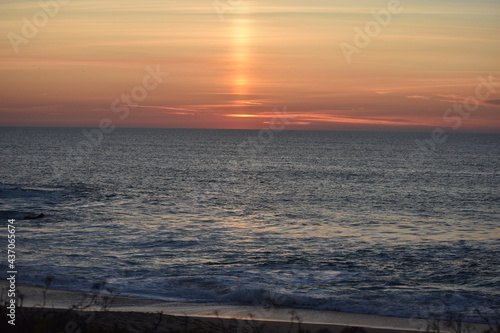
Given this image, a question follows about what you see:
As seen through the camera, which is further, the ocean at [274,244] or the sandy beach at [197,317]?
the ocean at [274,244]

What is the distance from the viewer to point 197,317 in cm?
1229

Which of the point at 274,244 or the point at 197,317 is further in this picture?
the point at 274,244

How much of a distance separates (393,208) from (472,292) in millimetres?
20141

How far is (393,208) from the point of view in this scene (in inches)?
1422

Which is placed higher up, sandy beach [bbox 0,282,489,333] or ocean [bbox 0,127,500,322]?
ocean [bbox 0,127,500,322]

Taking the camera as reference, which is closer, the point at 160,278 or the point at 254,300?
the point at 254,300

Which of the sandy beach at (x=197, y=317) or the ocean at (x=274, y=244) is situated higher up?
the ocean at (x=274, y=244)

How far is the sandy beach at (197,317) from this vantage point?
10.5 metres

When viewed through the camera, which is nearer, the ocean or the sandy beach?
the sandy beach

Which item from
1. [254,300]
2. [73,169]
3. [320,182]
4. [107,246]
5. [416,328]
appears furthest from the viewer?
[73,169]

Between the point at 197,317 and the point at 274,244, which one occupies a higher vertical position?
the point at 274,244

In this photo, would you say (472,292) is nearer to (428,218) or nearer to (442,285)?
(442,285)

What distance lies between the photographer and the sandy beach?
34.5 ft

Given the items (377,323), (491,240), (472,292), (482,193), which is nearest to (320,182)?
(482,193)
